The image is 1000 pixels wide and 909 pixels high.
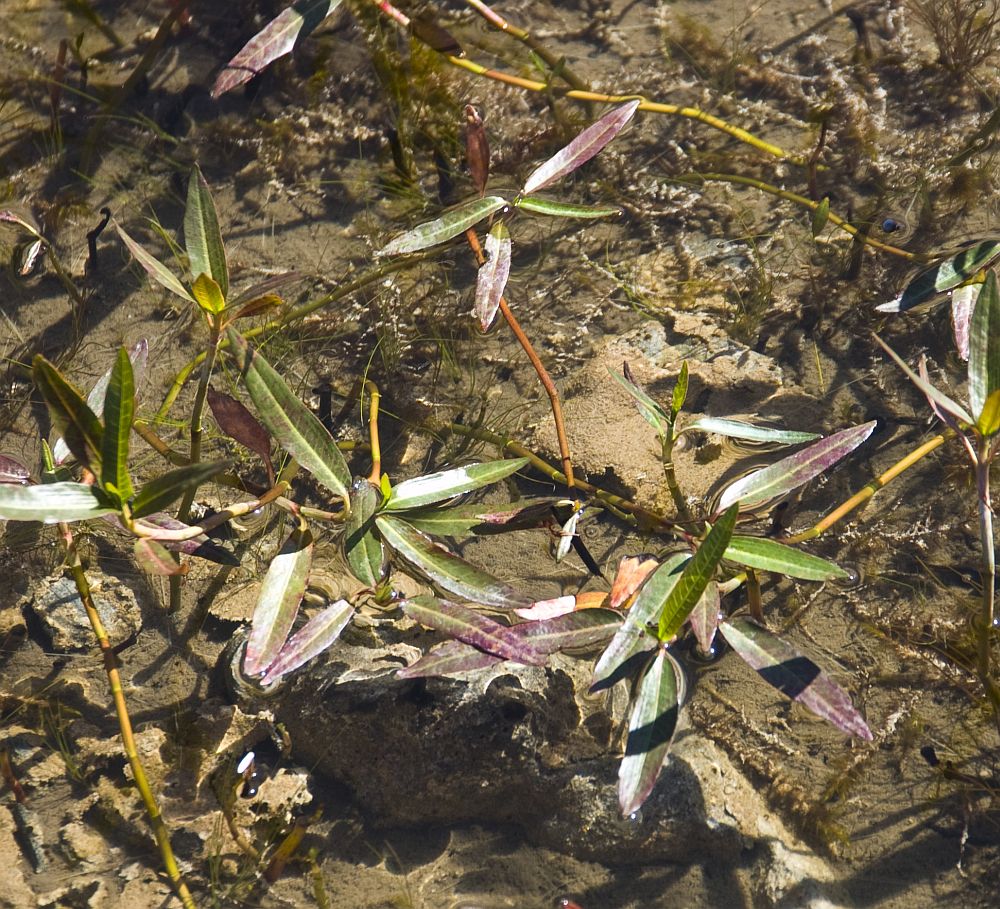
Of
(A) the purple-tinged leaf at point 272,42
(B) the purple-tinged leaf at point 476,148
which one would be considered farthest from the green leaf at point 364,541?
(A) the purple-tinged leaf at point 272,42


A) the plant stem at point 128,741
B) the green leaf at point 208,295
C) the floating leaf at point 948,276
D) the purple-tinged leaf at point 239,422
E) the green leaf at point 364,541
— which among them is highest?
the green leaf at point 208,295

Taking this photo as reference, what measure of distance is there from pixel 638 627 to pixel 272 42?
7.86 feet

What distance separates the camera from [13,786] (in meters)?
2.69

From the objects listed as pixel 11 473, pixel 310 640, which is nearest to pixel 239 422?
pixel 310 640

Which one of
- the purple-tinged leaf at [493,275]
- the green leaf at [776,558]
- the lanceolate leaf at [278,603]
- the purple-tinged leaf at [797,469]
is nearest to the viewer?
the lanceolate leaf at [278,603]

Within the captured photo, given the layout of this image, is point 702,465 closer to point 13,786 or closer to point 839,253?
point 839,253

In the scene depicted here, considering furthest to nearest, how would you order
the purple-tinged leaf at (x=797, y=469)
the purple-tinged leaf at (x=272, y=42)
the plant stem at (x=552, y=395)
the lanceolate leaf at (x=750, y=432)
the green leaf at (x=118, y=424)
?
the purple-tinged leaf at (x=272, y=42)
the plant stem at (x=552, y=395)
the lanceolate leaf at (x=750, y=432)
the purple-tinged leaf at (x=797, y=469)
the green leaf at (x=118, y=424)

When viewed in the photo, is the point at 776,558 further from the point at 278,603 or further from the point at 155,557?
the point at 155,557

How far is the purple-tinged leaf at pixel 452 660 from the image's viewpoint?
2150mm

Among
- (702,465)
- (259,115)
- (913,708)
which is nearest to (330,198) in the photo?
(259,115)

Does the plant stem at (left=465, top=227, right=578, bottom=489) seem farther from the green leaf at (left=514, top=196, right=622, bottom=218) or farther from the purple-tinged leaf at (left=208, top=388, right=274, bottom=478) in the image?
the purple-tinged leaf at (left=208, top=388, right=274, bottom=478)

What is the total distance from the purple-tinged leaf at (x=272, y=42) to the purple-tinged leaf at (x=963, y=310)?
2.37 meters

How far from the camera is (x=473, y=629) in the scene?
2164 mm

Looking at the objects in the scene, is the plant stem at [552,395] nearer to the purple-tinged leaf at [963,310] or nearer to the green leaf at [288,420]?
the green leaf at [288,420]
